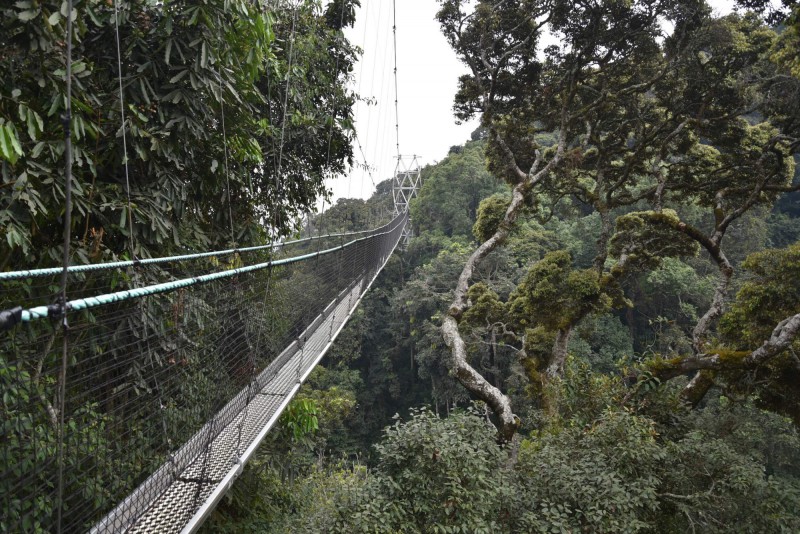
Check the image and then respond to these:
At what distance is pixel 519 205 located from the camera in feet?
14.6

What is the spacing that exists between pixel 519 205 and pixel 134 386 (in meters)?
3.79

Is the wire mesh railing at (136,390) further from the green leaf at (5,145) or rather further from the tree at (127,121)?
the green leaf at (5,145)

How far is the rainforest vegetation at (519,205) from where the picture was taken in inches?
57.2

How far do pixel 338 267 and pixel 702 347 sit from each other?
2753 millimetres

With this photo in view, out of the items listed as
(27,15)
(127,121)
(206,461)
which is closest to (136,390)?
(206,461)

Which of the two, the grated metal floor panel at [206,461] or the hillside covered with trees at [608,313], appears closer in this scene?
the grated metal floor panel at [206,461]

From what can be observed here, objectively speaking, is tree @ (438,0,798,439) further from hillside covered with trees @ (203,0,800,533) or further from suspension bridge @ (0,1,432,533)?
suspension bridge @ (0,1,432,533)

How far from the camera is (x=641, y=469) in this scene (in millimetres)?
2459

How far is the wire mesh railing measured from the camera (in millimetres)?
876

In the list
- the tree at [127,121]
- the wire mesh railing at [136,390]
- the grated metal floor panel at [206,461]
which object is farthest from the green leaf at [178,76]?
the grated metal floor panel at [206,461]

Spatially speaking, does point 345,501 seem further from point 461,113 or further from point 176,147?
point 461,113

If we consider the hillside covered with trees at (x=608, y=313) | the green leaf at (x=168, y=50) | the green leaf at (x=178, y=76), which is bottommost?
the hillside covered with trees at (x=608, y=313)

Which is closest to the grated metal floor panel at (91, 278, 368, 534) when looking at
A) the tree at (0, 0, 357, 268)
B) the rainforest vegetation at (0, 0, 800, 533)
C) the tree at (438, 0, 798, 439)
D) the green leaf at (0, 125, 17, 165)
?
the rainforest vegetation at (0, 0, 800, 533)

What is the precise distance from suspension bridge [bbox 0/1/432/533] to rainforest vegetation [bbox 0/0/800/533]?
14 cm
